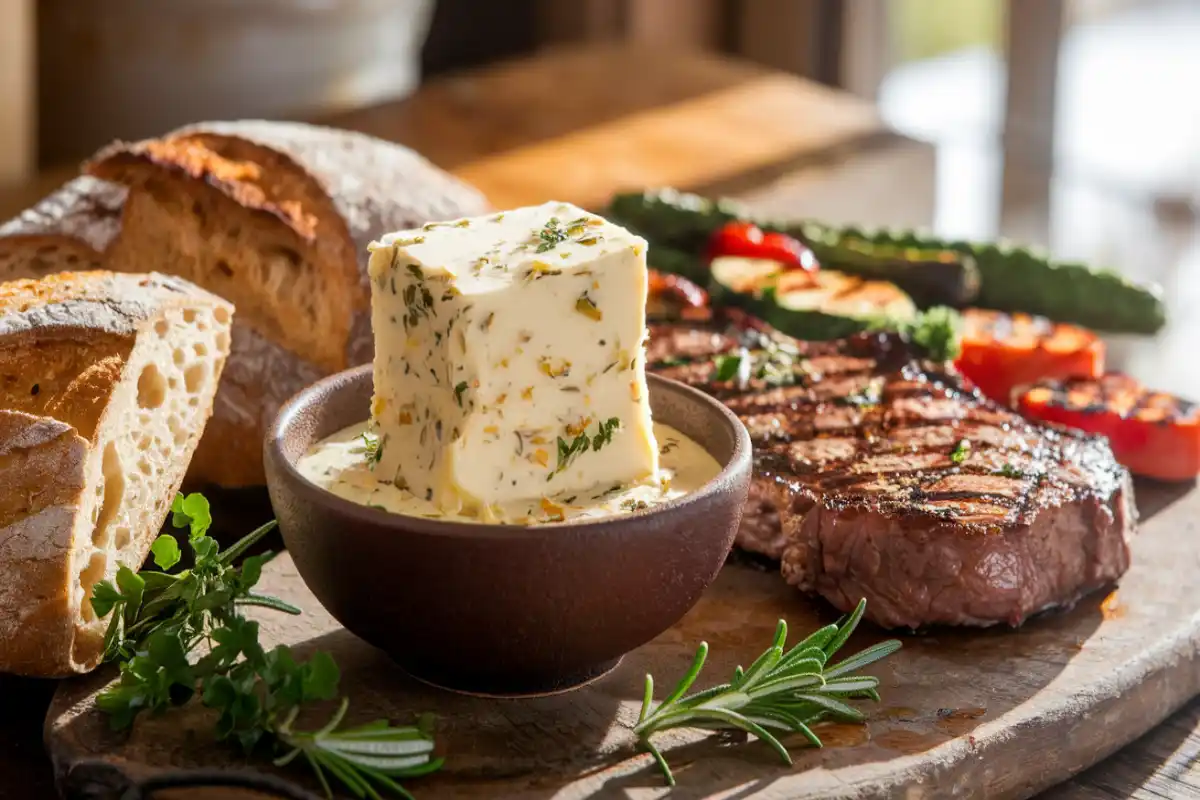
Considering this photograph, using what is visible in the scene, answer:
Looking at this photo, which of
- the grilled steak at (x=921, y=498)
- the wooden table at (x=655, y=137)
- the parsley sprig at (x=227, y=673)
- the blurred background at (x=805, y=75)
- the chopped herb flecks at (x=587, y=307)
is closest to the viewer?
the parsley sprig at (x=227, y=673)

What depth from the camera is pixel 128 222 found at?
10.4 feet

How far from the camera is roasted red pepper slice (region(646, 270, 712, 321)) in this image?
3420 millimetres

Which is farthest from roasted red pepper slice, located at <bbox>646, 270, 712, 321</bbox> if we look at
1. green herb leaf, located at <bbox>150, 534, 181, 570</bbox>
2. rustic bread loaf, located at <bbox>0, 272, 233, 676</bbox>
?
green herb leaf, located at <bbox>150, 534, 181, 570</bbox>

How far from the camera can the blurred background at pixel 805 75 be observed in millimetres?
5340

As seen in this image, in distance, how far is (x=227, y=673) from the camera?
2188 mm

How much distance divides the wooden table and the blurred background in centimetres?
3

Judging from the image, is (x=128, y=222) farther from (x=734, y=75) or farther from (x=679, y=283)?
(x=734, y=75)

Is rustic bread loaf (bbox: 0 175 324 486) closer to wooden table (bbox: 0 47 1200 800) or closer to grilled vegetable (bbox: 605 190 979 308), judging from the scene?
grilled vegetable (bbox: 605 190 979 308)

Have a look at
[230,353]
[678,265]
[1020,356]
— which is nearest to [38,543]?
[230,353]

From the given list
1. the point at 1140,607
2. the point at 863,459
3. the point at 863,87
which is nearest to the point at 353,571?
the point at 863,459

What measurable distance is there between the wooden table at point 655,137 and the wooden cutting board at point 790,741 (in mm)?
2285

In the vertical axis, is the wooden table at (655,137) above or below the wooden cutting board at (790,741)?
above

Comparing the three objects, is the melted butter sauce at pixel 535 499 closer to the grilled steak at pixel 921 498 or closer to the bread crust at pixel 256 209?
the grilled steak at pixel 921 498

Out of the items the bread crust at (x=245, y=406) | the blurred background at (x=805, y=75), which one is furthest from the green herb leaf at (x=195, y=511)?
the blurred background at (x=805, y=75)
